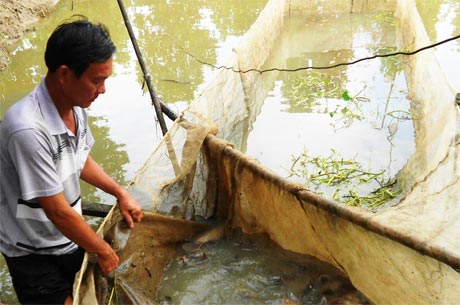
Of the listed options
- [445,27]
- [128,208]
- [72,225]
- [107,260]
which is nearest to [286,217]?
[128,208]

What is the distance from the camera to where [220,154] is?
89.4 inches

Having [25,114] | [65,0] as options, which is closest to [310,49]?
[25,114]

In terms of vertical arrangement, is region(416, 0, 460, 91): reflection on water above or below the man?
above

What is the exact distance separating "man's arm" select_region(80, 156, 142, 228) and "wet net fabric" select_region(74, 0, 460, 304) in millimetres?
57

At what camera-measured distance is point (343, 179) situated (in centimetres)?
342

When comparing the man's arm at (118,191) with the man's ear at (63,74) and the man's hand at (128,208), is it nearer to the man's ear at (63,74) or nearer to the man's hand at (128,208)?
the man's hand at (128,208)

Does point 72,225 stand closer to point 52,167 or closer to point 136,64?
point 52,167

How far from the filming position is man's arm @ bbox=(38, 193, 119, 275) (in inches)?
54.6

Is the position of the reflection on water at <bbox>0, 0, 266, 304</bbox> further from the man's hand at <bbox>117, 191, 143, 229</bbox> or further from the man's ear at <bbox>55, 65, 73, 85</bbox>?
the man's ear at <bbox>55, 65, 73, 85</bbox>

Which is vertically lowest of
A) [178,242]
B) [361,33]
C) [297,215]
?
[178,242]

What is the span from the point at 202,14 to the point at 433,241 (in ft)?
29.0

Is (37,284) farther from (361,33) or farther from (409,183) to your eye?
(361,33)

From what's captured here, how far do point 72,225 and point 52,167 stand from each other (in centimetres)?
23

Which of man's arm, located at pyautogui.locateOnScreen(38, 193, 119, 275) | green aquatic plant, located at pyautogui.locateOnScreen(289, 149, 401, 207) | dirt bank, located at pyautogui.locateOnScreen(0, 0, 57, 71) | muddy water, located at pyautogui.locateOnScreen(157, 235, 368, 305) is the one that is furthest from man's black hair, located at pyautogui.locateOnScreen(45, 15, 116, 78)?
dirt bank, located at pyautogui.locateOnScreen(0, 0, 57, 71)
